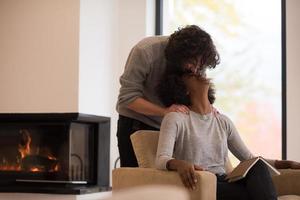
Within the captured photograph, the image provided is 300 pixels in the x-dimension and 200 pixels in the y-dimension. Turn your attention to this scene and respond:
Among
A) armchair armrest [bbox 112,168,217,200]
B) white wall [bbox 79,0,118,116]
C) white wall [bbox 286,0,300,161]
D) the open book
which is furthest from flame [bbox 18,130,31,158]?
the open book

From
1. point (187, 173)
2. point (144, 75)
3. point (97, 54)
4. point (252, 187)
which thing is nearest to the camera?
point (187, 173)

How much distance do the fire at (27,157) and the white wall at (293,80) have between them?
6.15ft

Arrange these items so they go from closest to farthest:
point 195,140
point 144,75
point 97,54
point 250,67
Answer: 1. point 195,140
2. point 144,75
3. point 97,54
4. point 250,67

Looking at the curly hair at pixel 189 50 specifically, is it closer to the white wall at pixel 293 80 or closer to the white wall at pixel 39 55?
the white wall at pixel 39 55

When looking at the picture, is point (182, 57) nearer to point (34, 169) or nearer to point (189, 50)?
point (189, 50)

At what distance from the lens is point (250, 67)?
485cm

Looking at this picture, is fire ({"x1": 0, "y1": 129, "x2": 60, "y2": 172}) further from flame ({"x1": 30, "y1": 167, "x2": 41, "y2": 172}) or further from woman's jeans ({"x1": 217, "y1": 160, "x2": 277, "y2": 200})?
woman's jeans ({"x1": 217, "y1": 160, "x2": 277, "y2": 200})

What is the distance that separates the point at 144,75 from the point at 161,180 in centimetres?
59

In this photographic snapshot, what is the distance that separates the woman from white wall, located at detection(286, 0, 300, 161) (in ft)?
6.10

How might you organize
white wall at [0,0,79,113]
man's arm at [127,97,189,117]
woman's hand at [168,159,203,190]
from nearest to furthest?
1. woman's hand at [168,159,203,190]
2. man's arm at [127,97,189,117]
3. white wall at [0,0,79,113]

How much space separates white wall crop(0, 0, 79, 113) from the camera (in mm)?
4469

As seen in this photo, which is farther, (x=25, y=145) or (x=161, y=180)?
(x=25, y=145)

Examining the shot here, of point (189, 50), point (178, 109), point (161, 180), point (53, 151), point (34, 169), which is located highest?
point (189, 50)

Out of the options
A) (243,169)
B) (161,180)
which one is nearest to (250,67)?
(243,169)
